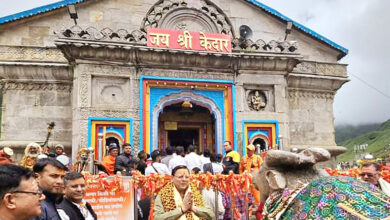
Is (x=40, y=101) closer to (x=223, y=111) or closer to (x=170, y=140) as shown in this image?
(x=170, y=140)

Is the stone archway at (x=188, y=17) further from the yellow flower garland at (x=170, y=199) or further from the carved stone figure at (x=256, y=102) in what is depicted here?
the yellow flower garland at (x=170, y=199)

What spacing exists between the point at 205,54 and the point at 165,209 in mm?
8696

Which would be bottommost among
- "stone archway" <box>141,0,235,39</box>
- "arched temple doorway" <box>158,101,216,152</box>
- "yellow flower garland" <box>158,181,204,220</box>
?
"yellow flower garland" <box>158,181,204,220</box>

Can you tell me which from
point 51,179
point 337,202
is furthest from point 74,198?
point 337,202

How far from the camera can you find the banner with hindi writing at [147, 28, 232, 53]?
12.5 metres

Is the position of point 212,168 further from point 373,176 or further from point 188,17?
point 188,17

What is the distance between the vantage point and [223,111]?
44.2ft

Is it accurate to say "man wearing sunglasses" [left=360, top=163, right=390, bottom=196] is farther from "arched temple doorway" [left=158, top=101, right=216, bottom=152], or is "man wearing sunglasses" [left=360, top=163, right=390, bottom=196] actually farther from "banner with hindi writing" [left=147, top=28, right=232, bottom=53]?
"arched temple doorway" [left=158, top=101, right=216, bottom=152]

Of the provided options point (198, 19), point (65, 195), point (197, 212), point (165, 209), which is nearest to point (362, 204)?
point (197, 212)

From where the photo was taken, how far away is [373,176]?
17.7 ft

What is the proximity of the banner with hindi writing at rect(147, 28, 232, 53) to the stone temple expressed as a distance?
0.04 metres

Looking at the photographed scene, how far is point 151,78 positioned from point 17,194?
10.4 meters

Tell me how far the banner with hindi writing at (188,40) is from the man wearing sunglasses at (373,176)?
8.36 metres

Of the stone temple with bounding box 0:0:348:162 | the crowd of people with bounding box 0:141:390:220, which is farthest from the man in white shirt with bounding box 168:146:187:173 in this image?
the stone temple with bounding box 0:0:348:162
